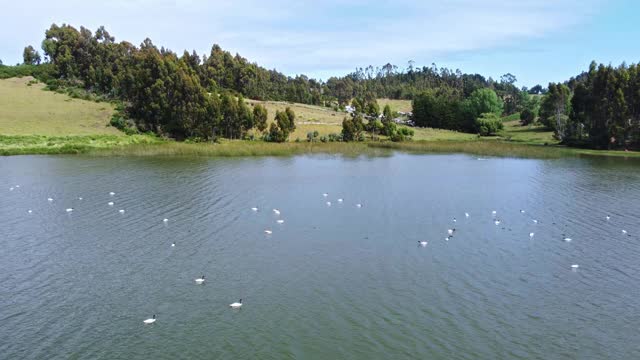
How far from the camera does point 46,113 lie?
90.1m

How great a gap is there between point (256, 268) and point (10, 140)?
62615 mm

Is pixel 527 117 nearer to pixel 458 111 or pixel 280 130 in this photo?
pixel 458 111

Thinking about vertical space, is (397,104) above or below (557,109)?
above

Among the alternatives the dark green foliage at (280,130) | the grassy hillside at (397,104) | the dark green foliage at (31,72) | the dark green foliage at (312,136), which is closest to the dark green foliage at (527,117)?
the grassy hillside at (397,104)

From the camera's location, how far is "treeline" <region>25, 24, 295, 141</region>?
8606cm

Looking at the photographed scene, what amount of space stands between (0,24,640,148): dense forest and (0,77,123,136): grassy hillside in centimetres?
385

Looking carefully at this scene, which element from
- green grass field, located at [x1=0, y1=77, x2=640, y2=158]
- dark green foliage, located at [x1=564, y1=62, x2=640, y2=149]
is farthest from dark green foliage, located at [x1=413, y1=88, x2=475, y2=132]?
dark green foliage, located at [x1=564, y1=62, x2=640, y2=149]

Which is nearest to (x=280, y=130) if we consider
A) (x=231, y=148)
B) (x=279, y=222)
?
(x=231, y=148)

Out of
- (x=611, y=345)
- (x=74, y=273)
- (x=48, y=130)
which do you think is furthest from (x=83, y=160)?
(x=611, y=345)

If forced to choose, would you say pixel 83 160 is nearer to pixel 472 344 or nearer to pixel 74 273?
pixel 74 273

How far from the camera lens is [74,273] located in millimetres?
21562

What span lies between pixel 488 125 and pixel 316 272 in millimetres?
102860

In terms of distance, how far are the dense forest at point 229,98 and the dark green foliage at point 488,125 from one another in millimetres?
223

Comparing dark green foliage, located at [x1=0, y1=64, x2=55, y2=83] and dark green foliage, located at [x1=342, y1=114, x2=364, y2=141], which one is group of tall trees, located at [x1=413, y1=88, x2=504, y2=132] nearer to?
dark green foliage, located at [x1=342, y1=114, x2=364, y2=141]
